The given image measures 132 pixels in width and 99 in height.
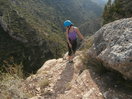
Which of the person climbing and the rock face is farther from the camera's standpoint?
the person climbing

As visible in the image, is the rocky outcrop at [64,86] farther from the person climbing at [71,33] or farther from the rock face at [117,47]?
the person climbing at [71,33]

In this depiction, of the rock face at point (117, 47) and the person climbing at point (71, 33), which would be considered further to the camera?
the person climbing at point (71, 33)

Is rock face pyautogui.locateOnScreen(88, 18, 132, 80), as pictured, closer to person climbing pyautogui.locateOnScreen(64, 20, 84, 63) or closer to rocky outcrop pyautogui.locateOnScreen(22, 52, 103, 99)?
rocky outcrop pyautogui.locateOnScreen(22, 52, 103, 99)

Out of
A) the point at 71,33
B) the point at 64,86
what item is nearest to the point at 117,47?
the point at 64,86

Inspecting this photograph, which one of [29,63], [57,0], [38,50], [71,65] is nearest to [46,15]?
[57,0]

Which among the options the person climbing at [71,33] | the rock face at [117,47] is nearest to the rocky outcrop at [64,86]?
the rock face at [117,47]

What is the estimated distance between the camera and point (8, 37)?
5653cm

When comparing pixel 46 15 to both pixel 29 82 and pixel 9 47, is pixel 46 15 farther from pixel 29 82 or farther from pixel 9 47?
pixel 29 82

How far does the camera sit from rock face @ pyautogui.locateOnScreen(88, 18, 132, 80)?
3621 millimetres

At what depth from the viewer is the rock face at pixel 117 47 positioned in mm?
3621

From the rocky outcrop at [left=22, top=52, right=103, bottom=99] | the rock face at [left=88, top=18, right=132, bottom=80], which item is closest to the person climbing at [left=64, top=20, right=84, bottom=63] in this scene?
the rocky outcrop at [left=22, top=52, right=103, bottom=99]

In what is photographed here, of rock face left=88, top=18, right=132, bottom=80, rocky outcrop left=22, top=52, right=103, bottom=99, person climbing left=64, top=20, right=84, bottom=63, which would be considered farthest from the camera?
person climbing left=64, top=20, right=84, bottom=63

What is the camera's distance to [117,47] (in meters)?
4.03

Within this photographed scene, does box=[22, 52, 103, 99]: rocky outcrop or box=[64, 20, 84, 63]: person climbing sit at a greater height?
box=[64, 20, 84, 63]: person climbing
